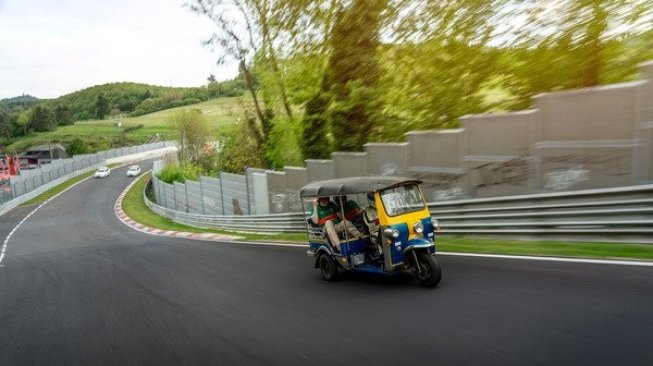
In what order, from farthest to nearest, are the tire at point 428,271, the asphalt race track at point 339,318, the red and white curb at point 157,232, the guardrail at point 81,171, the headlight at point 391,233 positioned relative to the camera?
the guardrail at point 81,171 → the red and white curb at point 157,232 → the headlight at point 391,233 → the tire at point 428,271 → the asphalt race track at point 339,318

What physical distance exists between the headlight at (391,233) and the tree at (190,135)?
2180 inches

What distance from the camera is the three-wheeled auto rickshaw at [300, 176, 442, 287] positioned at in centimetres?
827

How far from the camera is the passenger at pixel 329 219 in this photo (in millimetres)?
9485

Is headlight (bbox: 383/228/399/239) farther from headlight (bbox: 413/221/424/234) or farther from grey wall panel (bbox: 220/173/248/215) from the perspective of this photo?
grey wall panel (bbox: 220/173/248/215)

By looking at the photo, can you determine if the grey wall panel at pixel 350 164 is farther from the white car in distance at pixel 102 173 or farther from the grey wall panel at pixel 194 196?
the white car in distance at pixel 102 173

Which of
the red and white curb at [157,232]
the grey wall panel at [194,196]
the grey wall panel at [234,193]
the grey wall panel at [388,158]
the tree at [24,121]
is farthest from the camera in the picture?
the tree at [24,121]

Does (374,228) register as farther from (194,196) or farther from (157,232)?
(194,196)

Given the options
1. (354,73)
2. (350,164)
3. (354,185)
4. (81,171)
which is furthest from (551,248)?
(81,171)

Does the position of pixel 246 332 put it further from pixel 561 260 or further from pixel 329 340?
pixel 561 260

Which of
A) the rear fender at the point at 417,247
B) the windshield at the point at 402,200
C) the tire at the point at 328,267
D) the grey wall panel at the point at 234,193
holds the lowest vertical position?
the grey wall panel at the point at 234,193

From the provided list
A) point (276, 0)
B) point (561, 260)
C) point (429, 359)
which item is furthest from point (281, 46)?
point (429, 359)

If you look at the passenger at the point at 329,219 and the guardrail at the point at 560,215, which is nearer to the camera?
the guardrail at the point at 560,215

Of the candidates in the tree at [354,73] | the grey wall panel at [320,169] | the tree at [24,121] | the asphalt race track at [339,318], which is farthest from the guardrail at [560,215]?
the tree at [24,121]

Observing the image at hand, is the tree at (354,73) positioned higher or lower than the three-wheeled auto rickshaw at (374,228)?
higher
